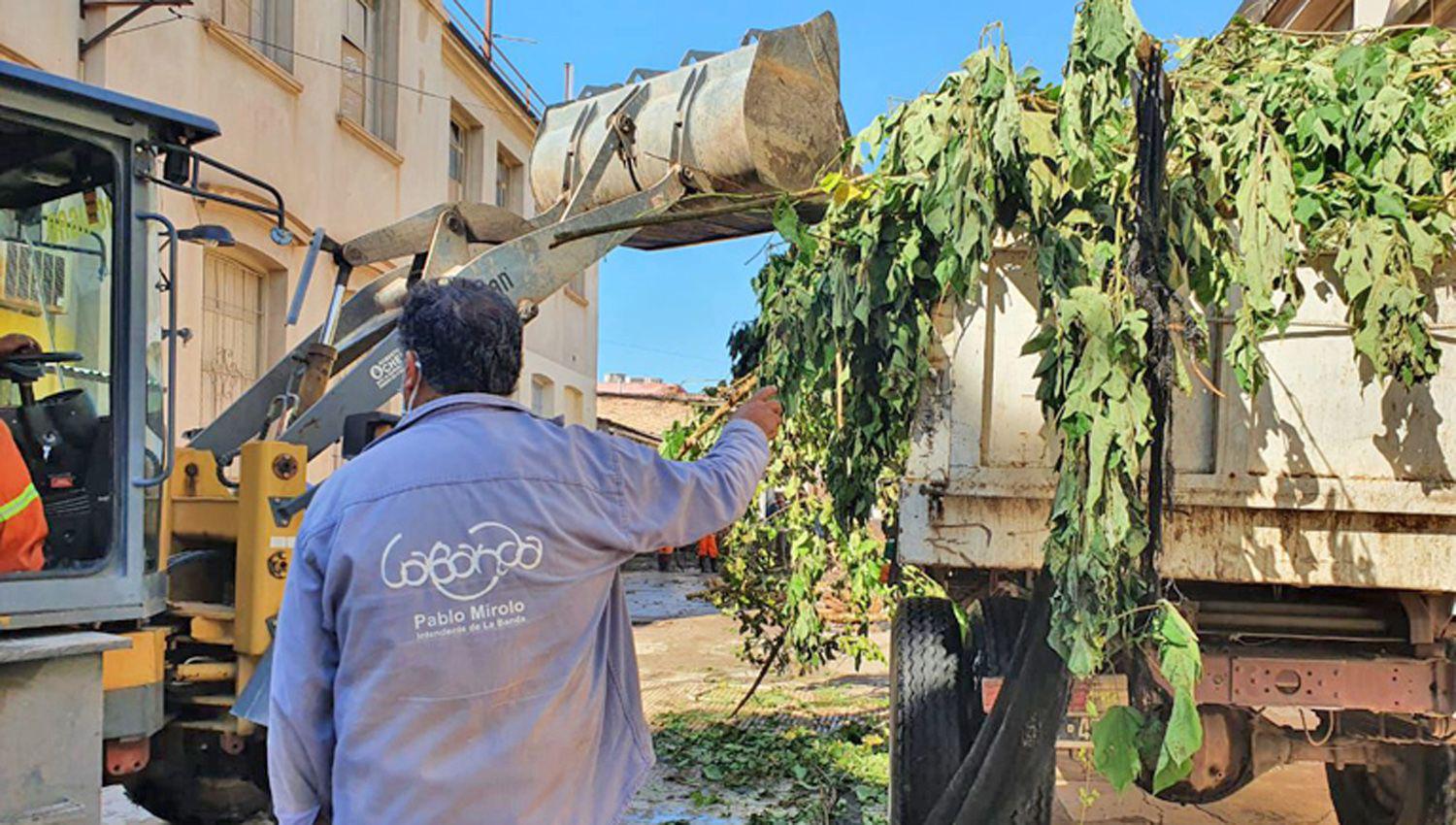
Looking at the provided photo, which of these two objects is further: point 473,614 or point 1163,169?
point 1163,169

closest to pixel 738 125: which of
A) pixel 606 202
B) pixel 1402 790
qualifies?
pixel 606 202

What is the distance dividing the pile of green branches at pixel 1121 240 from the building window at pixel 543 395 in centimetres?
1280

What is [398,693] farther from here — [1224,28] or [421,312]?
[1224,28]

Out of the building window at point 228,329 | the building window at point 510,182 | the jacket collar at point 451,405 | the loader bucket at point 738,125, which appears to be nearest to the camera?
the jacket collar at point 451,405

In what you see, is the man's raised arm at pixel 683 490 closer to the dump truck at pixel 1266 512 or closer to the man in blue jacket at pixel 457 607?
the man in blue jacket at pixel 457 607

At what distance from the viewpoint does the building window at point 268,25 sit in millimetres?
8906

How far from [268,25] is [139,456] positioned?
22.9 feet

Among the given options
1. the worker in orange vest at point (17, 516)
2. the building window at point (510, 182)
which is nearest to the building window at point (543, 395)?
the building window at point (510, 182)

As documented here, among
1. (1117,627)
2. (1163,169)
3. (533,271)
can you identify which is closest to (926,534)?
(1117,627)

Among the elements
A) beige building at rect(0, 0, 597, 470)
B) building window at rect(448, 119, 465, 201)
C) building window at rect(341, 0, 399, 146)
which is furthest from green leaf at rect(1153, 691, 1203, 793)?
building window at rect(448, 119, 465, 201)

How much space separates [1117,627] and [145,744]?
2.95m

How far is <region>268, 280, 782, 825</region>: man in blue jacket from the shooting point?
1.79m

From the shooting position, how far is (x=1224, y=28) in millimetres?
3496

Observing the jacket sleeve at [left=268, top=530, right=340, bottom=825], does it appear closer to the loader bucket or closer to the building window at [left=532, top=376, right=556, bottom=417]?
the loader bucket
